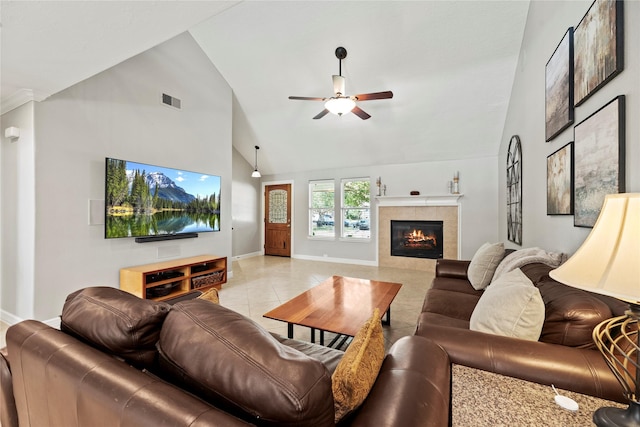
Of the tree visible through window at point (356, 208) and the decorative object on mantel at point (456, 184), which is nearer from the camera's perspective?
the decorative object on mantel at point (456, 184)

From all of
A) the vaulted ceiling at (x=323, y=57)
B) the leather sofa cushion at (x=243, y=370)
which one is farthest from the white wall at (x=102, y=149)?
the leather sofa cushion at (x=243, y=370)

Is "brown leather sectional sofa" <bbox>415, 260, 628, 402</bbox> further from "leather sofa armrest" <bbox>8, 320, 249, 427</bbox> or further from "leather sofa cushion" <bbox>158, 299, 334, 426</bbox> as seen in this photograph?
"leather sofa armrest" <bbox>8, 320, 249, 427</bbox>

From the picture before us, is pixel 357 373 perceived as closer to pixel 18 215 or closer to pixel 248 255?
pixel 18 215

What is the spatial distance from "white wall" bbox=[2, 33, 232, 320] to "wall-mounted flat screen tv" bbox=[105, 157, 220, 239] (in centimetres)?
13

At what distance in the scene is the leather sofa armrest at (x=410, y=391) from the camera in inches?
27.0

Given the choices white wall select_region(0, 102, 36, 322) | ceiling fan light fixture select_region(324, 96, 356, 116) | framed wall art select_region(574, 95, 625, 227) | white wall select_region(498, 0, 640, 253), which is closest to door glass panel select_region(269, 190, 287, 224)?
ceiling fan light fixture select_region(324, 96, 356, 116)

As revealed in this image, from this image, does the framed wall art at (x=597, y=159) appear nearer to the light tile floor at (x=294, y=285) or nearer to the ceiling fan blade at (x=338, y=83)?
the light tile floor at (x=294, y=285)

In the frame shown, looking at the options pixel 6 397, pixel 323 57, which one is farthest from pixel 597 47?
pixel 6 397

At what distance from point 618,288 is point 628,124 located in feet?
3.85

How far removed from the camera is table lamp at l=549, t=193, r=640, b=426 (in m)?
0.67

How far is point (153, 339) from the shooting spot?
0.87 m

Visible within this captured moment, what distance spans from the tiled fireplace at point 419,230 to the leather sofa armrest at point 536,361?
4.58 metres

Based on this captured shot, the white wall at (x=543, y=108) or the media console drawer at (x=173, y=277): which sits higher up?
the white wall at (x=543, y=108)

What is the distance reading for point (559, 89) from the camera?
2.04 metres
